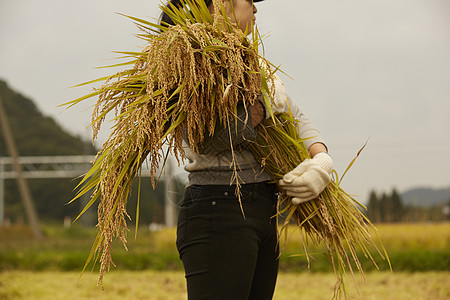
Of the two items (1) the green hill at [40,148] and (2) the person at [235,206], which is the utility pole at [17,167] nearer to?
(2) the person at [235,206]

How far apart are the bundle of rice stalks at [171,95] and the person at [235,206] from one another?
0.07 m

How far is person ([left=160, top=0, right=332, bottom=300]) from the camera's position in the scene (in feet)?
4.54

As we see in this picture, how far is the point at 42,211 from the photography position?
3150 centimetres

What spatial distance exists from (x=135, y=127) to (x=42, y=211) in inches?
1284

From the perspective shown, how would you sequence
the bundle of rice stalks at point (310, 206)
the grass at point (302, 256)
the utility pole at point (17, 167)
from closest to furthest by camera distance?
the bundle of rice stalks at point (310, 206) < the grass at point (302, 256) < the utility pole at point (17, 167)

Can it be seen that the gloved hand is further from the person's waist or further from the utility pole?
the utility pole

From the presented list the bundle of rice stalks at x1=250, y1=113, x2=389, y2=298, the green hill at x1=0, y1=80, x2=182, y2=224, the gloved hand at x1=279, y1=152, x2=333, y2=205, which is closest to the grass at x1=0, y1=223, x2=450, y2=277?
the bundle of rice stalks at x1=250, y1=113, x2=389, y2=298

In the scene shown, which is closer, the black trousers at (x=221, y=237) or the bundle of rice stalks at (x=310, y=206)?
the black trousers at (x=221, y=237)

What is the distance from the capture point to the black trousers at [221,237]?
137 centimetres

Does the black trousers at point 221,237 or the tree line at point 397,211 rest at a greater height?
the black trousers at point 221,237

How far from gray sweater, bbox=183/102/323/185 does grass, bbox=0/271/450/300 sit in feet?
9.88

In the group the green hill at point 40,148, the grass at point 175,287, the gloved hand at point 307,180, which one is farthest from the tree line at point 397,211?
the green hill at point 40,148

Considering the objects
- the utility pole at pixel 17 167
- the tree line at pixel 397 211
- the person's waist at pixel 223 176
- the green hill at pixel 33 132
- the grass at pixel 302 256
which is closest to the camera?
the person's waist at pixel 223 176

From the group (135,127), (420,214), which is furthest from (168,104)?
(420,214)
